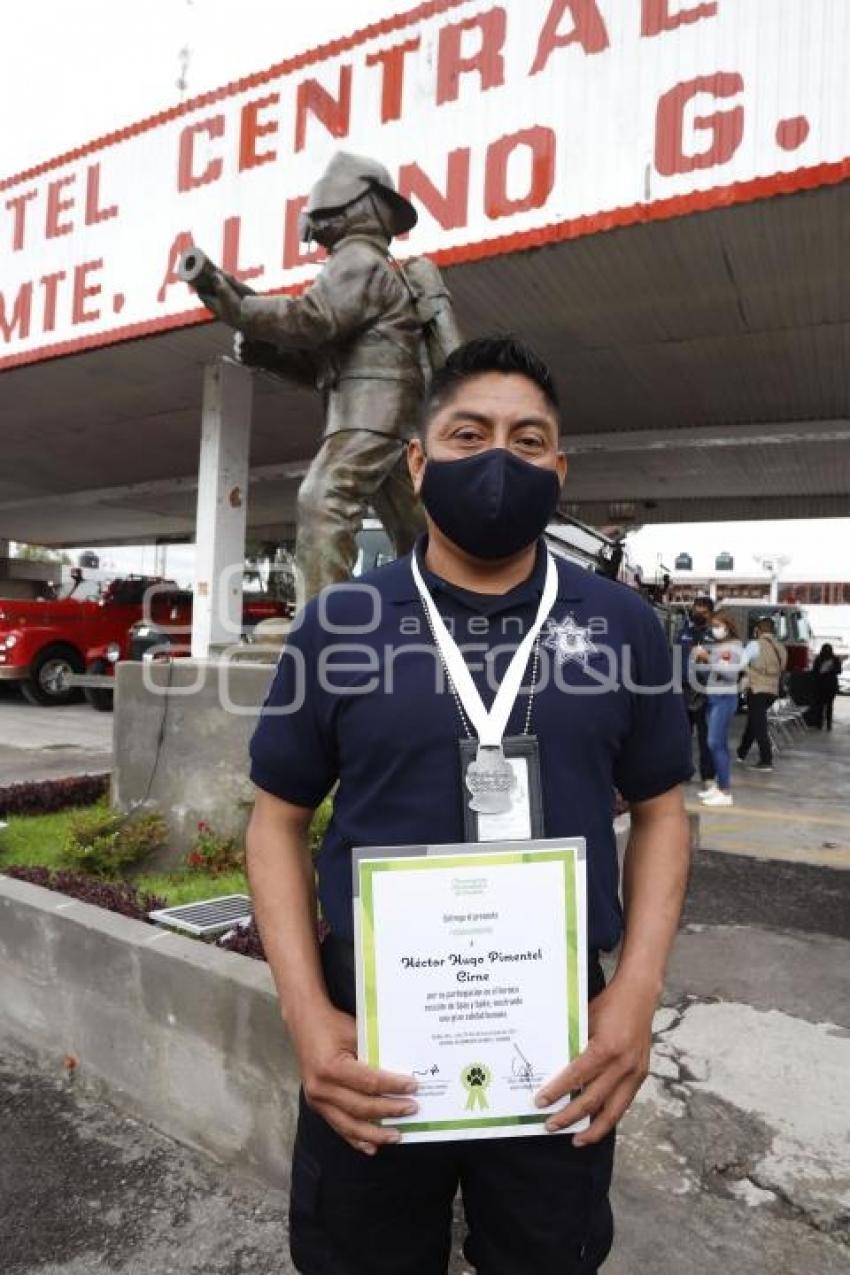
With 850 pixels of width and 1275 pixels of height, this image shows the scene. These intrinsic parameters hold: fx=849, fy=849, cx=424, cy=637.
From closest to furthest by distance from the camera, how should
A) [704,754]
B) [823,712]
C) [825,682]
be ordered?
[704,754] → [825,682] → [823,712]

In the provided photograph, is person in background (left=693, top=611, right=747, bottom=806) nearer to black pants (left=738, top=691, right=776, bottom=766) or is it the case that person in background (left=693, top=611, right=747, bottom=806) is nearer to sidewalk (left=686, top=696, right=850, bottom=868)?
sidewalk (left=686, top=696, right=850, bottom=868)

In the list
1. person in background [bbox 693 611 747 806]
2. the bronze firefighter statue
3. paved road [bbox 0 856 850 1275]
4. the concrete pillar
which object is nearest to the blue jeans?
person in background [bbox 693 611 747 806]

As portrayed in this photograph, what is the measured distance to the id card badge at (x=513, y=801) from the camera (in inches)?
47.8

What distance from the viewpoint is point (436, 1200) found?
4.53 ft

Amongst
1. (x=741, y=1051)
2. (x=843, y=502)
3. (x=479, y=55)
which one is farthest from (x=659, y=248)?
(x=843, y=502)

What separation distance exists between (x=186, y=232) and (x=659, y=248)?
14.2 feet

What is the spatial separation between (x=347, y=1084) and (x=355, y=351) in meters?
3.08

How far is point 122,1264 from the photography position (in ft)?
6.67

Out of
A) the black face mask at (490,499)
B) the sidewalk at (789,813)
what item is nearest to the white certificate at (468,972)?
the black face mask at (490,499)

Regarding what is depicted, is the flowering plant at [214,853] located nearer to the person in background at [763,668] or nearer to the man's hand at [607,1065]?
the man's hand at [607,1065]

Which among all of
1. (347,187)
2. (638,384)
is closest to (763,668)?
(638,384)

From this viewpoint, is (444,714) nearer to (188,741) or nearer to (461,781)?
(461,781)

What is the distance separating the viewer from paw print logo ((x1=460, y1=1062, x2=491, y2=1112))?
1.15 m
